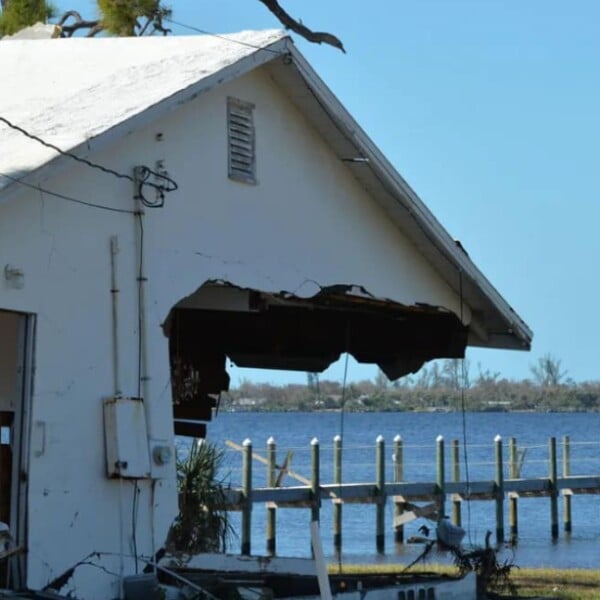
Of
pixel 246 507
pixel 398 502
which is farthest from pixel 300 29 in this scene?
pixel 398 502

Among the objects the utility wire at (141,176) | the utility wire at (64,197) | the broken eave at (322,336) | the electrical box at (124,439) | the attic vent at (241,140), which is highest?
the attic vent at (241,140)

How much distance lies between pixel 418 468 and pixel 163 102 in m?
59.7

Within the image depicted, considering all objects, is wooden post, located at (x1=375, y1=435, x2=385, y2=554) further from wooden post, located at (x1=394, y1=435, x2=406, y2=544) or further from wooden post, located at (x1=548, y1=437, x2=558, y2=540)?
wooden post, located at (x1=548, y1=437, x2=558, y2=540)

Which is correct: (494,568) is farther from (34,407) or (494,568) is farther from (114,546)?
(34,407)

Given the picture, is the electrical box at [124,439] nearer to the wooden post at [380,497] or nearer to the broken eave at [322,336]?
the broken eave at [322,336]

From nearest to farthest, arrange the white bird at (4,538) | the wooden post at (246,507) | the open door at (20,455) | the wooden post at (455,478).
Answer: the white bird at (4,538), the open door at (20,455), the wooden post at (246,507), the wooden post at (455,478)

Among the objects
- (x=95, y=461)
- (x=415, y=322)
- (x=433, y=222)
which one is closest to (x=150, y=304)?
(x=95, y=461)

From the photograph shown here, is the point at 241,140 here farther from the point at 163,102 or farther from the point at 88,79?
the point at 163,102

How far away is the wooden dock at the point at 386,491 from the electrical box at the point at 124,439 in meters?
18.2

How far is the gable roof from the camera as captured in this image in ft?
43.9

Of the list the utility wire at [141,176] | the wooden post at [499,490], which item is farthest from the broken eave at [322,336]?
the wooden post at [499,490]

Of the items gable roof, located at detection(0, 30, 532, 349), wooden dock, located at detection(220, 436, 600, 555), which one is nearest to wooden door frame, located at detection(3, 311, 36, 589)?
gable roof, located at detection(0, 30, 532, 349)

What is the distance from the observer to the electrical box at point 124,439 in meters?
13.5

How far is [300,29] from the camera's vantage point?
9.60m
